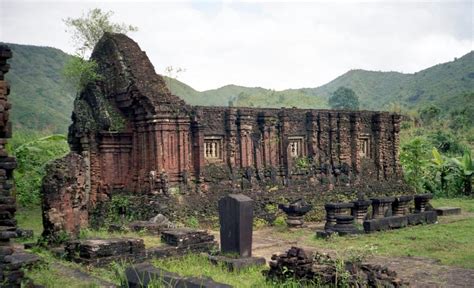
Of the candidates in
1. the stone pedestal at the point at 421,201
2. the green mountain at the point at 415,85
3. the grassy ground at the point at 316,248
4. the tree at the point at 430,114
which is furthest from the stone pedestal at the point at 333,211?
the green mountain at the point at 415,85

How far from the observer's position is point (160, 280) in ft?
22.3

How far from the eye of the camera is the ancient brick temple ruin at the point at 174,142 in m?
14.5

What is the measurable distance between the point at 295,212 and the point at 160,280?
9.19 metres

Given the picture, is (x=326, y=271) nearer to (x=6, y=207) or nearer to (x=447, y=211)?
(x=6, y=207)

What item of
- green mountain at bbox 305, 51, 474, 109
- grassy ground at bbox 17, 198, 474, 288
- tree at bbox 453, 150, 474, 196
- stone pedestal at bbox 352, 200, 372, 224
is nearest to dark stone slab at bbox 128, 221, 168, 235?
grassy ground at bbox 17, 198, 474, 288

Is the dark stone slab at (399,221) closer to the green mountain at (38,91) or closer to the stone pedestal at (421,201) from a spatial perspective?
the stone pedestal at (421,201)

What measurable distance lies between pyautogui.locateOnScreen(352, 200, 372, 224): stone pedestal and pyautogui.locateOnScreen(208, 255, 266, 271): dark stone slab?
20.8ft

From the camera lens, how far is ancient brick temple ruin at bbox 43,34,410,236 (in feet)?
47.5

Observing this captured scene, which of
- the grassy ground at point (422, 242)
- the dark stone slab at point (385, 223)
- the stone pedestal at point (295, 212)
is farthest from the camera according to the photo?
the stone pedestal at point (295, 212)

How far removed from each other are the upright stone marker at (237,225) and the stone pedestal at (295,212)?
522 centimetres

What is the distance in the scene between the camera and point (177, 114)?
47.6 ft

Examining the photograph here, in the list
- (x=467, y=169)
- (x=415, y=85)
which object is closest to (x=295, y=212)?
(x=467, y=169)

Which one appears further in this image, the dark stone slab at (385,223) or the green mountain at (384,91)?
the green mountain at (384,91)

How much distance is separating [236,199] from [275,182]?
21.4 feet
